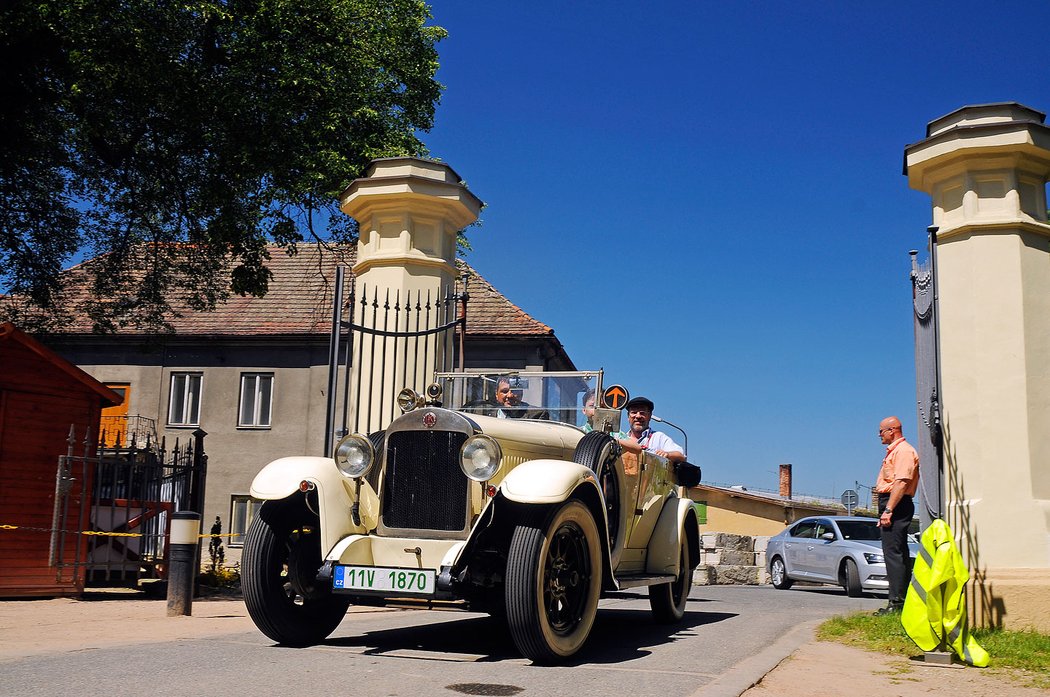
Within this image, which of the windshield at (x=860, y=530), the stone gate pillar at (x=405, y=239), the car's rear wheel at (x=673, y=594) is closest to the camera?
the car's rear wheel at (x=673, y=594)

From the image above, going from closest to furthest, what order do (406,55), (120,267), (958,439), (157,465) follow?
(958,439) → (157,465) → (120,267) → (406,55)

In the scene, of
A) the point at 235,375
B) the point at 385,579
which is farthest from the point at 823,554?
the point at 235,375

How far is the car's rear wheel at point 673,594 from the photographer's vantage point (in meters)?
9.45

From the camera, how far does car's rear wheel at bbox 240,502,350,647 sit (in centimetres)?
707

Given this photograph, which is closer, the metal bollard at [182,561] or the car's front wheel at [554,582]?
the car's front wheel at [554,582]

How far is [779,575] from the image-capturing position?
2058 centimetres

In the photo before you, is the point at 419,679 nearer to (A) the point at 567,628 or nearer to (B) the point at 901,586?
(A) the point at 567,628

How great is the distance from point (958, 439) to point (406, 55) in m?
15.5

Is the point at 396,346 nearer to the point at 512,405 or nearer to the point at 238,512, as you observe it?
the point at 512,405

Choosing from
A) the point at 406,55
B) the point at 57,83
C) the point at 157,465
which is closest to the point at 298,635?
the point at 157,465

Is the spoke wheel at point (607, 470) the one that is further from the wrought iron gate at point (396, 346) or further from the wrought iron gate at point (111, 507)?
the wrought iron gate at point (111, 507)

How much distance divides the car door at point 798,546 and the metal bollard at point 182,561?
12.8 meters

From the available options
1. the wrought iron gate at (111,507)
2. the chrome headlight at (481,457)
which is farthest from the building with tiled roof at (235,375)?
the chrome headlight at (481,457)

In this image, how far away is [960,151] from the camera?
8.69 meters
